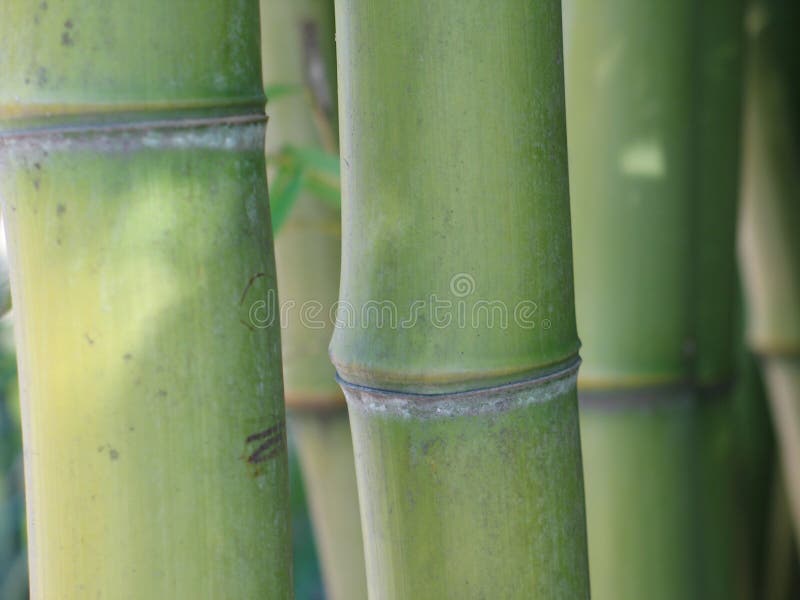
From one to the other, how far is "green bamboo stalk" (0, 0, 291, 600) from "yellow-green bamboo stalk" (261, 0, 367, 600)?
0.33 meters

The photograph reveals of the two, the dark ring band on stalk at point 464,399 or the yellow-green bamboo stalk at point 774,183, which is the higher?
the yellow-green bamboo stalk at point 774,183

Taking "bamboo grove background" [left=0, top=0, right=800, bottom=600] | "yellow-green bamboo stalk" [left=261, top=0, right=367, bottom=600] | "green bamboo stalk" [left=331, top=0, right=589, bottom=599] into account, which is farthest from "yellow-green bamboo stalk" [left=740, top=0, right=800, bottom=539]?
"green bamboo stalk" [left=331, top=0, right=589, bottom=599]

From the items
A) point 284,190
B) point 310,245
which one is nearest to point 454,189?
point 284,190

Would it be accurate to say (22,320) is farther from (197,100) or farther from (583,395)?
(583,395)

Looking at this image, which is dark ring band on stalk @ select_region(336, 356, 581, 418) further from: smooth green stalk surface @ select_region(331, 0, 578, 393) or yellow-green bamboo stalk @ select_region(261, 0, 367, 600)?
yellow-green bamboo stalk @ select_region(261, 0, 367, 600)

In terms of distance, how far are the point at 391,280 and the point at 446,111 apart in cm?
8

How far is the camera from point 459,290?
0.41m

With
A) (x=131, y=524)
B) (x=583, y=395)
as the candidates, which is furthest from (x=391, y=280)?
(x=583, y=395)

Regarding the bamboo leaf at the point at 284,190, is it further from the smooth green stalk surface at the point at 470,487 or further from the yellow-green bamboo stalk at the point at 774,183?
the yellow-green bamboo stalk at the point at 774,183

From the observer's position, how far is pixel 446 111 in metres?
0.40

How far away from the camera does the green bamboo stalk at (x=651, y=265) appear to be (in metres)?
0.65

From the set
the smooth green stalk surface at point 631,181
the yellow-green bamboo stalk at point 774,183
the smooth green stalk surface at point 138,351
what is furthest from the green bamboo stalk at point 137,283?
the yellow-green bamboo stalk at point 774,183

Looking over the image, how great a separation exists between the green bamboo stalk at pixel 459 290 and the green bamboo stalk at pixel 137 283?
5cm

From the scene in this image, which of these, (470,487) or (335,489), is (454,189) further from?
(335,489)
